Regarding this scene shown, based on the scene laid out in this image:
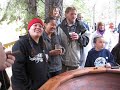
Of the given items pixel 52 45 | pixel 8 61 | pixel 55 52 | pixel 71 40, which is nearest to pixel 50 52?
pixel 55 52

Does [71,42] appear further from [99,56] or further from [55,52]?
[55,52]

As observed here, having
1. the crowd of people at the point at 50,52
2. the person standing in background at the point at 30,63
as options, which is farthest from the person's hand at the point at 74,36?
the person standing in background at the point at 30,63

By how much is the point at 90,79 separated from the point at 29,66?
0.73 meters

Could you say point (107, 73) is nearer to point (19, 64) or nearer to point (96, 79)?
point (96, 79)

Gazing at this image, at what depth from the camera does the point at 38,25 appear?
3178 mm

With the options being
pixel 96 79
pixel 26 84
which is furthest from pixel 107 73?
pixel 26 84

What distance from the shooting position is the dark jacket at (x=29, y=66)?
9.66 feet

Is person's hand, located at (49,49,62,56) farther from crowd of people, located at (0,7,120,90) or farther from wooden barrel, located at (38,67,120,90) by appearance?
wooden barrel, located at (38,67,120,90)

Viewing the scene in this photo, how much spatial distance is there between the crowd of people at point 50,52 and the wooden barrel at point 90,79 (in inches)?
12.6

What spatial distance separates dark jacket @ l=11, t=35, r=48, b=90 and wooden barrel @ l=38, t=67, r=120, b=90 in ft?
1.05

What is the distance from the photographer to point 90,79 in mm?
3043

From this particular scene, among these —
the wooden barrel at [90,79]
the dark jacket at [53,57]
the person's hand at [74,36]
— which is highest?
the person's hand at [74,36]

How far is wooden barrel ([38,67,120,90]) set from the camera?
9.10ft

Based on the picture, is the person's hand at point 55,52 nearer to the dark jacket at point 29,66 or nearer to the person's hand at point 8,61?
the dark jacket at point 29,66
